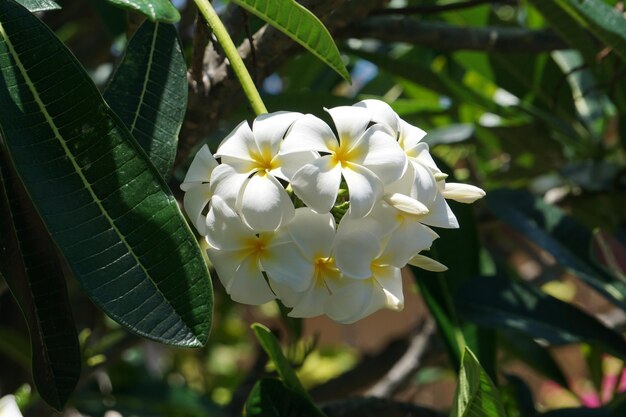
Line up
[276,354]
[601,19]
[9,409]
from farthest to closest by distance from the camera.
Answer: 1. [601,19]
2. [276,354]
3. [9,409]

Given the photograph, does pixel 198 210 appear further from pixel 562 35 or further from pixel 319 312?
pixel 562 35

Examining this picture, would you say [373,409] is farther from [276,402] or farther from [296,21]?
[296,21]

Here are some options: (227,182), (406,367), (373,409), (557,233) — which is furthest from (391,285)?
(406,367)

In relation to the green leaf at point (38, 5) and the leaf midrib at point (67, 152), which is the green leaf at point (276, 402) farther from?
the green leaf at point (38, 5)

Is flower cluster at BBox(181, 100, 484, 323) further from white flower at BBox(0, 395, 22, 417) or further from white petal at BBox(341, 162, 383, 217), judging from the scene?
white flower at BBox(0, 395, 22, 417)

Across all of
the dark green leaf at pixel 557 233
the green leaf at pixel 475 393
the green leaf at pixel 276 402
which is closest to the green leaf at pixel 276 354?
the green leaf at pixel 276 402
